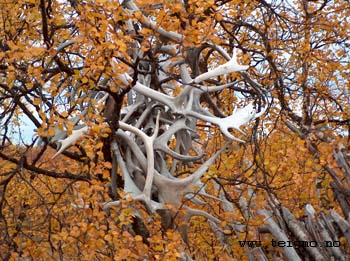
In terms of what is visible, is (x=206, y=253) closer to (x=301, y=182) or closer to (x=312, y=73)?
(x=301, y=182)

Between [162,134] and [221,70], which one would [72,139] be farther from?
[221,70]

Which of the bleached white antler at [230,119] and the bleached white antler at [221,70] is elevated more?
the bleached white antler at [221,70]

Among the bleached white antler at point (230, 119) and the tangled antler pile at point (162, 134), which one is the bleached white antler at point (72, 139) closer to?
the tangled antler pile at point (162, 134)

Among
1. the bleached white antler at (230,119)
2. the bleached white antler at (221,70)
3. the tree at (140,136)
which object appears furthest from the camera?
the bleached white antler at (221,70)

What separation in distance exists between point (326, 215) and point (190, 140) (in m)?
1.94

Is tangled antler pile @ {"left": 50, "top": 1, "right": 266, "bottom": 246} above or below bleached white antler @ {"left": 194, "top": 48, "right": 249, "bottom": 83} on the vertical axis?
below

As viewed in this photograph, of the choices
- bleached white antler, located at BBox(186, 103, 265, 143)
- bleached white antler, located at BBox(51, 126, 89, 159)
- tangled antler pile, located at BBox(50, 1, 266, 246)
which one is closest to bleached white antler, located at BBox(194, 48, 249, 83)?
tangled antler pile, located at BBox(50, 1, 266, 246)

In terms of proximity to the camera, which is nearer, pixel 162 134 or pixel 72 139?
pixel 72 139

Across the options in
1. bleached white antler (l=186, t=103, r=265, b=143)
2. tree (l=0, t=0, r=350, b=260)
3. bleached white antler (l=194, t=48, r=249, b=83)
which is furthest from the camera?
bleached white antler (l=194, t=48, r=249, b=83)

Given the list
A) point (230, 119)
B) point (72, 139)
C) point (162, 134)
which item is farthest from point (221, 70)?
point (72, 139)

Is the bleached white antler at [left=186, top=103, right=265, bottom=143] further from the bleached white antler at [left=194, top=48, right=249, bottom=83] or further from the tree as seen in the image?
the bleached white antler at [left=194, top=48, right=249, bottom=83]

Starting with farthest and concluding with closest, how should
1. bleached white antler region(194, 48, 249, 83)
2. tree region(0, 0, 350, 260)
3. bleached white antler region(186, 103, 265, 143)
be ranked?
bleached white antler region(194, 48, 249, 83) < bleached white antler region(186, 103, 265, 143) < tree region(0, 0, 350, 260)

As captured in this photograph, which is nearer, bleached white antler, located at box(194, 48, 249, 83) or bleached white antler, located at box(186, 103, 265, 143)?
bleached white antler, located at box(186, 103, 265, 143)

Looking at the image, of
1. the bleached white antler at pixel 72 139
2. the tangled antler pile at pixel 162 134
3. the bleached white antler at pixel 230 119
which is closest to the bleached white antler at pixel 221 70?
the tangled antler pile at pixel 162 134
